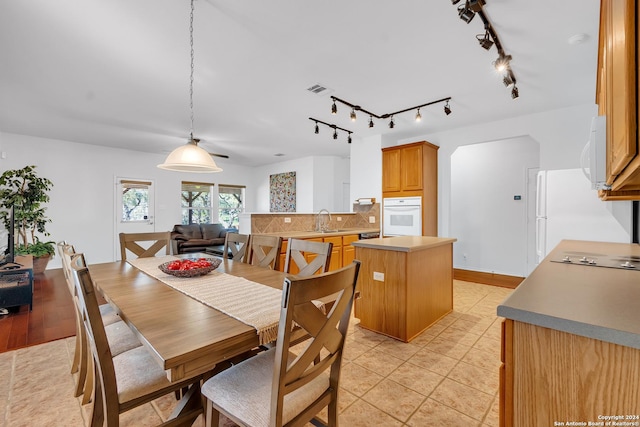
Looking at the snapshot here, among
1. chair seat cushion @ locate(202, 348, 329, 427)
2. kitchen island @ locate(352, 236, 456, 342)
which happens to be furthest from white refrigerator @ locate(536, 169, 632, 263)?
chair seat cushion @ locate(202, 348, 329, 427)

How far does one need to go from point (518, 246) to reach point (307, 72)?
4.65 metres

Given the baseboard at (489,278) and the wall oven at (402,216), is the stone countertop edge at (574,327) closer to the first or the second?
the wall oven at (402,216)

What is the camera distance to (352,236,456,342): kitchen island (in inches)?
102

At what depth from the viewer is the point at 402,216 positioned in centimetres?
482

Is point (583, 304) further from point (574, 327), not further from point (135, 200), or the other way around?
point (135, 200)

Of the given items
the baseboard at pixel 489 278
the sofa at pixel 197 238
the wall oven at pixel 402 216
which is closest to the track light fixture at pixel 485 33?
the wall oven at pixel 402 216

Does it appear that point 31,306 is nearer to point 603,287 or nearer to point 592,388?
point 592,388

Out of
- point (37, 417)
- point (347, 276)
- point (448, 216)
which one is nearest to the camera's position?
point (347, 276)

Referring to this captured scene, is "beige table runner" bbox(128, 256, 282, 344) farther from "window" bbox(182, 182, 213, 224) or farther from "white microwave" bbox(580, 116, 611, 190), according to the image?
"window" bbox(182, 182, 213, 224)

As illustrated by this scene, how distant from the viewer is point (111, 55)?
262 centimetres

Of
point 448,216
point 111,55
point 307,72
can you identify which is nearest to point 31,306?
point 111,55

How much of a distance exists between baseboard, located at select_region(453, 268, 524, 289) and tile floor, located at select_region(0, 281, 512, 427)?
217 centimetres

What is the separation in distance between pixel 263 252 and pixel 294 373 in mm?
1650

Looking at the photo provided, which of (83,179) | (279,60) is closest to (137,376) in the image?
(279,60)
